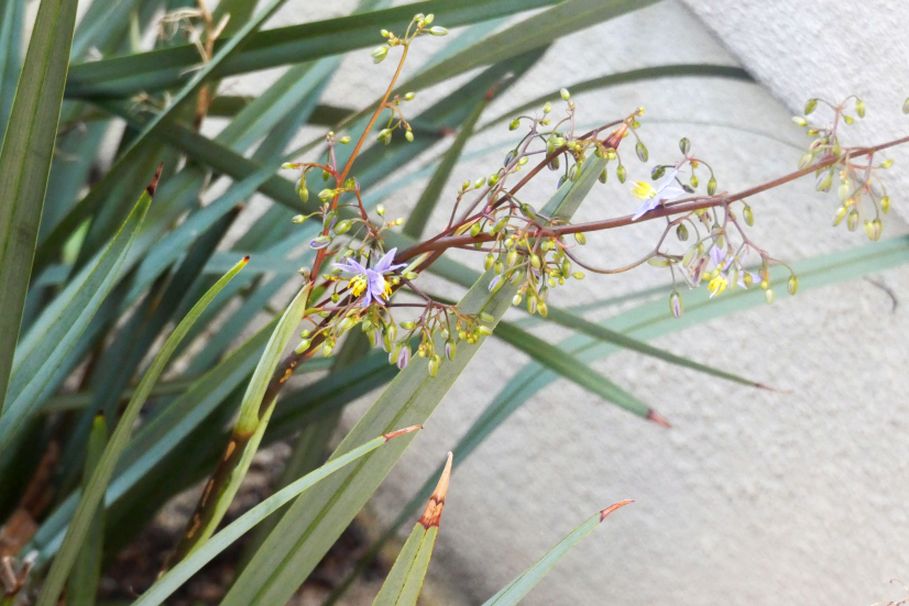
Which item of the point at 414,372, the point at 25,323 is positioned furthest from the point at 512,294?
the point at 25,323

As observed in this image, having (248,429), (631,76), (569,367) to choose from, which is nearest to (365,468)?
(248,429)

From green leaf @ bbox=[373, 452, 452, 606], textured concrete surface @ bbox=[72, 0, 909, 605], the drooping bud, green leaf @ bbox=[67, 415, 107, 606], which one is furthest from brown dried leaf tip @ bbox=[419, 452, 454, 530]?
textured concrete surface @ bbox=[72, 0, 909, 605]

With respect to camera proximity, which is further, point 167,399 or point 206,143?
point 167,399

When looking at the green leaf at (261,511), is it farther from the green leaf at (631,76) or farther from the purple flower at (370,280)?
the green leaf at (631,76)

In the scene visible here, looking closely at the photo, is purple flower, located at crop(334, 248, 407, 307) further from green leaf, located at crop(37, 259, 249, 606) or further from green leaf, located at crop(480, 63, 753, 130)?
green leaf, located at crop(480, 63, 753, 130)

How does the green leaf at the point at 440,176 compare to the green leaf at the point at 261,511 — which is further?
the green leaf at the point at 440,176

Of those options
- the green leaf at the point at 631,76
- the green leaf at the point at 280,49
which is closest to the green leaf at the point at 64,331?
the green leaf at the point at 280,49

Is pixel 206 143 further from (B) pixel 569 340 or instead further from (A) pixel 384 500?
(A) pixel 384 500
